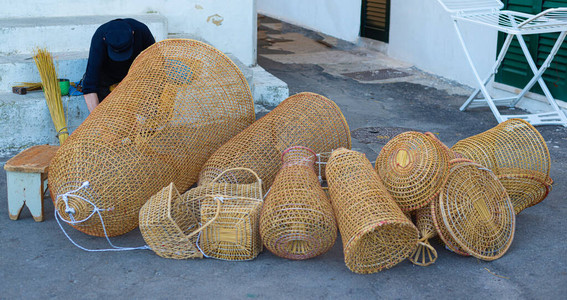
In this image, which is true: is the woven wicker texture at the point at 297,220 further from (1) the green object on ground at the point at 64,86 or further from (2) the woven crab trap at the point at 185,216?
(1) the green object on ground at the point at 64,86

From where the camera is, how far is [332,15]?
11.2 m

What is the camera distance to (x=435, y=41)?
8.20 meters

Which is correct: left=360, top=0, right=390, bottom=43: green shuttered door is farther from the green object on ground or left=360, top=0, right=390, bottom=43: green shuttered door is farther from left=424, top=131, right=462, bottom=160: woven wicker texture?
left=424, top=131, right=462, bottom=160: woven wicker texture

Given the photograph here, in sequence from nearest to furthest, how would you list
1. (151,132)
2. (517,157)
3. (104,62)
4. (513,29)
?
(151,132) < (517,157) < (104,62) < (513,29)

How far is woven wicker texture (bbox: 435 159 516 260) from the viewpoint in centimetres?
335

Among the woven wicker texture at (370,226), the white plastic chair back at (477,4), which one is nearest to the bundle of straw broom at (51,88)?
the woven wicker texture at (370,226)

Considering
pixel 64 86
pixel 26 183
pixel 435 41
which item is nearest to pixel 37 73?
pixel 64 86

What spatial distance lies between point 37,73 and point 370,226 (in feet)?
12.3

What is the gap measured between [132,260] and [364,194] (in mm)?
1331

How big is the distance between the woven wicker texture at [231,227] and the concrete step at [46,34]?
3.19m

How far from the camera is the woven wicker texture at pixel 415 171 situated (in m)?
3.39

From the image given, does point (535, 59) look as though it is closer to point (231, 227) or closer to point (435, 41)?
point (435, 41)

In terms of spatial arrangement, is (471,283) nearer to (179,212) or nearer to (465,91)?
(179,212)

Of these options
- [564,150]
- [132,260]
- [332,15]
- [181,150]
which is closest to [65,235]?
[132,260]
